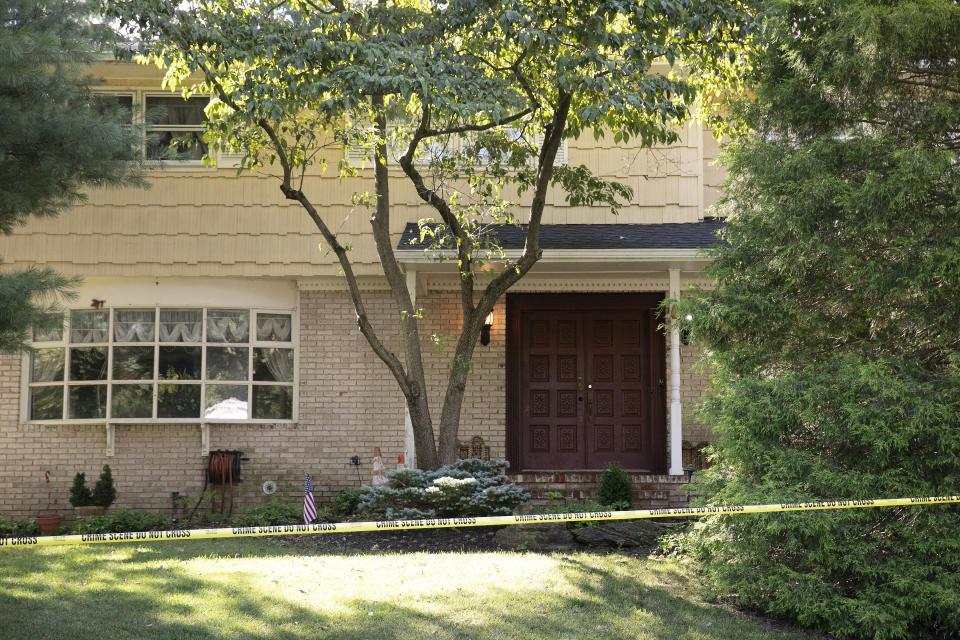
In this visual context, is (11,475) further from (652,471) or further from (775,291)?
(775,291)

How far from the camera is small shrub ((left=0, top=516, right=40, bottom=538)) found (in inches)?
413

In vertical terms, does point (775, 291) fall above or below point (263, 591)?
above

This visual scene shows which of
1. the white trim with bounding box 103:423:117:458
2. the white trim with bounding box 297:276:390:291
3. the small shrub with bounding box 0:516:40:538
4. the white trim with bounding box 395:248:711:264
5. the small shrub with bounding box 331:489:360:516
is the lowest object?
the small shrub with bounding box 0:516:40:538

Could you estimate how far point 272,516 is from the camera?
9.98 meters

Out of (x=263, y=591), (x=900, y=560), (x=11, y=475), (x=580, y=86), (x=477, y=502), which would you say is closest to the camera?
(x=900, y=560)

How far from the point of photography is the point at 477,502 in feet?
28.8

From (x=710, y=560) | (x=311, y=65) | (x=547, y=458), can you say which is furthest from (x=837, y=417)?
(x=547, y=458)

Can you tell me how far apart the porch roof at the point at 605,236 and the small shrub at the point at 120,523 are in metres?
4.24

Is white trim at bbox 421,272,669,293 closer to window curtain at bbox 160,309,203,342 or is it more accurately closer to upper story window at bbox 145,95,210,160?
window curtain at bbox 160,309,203,342

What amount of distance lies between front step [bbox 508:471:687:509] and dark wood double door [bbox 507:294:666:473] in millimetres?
936

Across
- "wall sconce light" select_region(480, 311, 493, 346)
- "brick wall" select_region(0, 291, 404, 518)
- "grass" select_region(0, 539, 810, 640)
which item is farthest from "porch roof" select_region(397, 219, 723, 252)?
"grass" select_region(0, 539, 810, 640)

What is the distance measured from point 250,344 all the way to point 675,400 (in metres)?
5.39

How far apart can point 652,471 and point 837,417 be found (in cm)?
569

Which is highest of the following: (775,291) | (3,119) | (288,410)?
(3,119)
